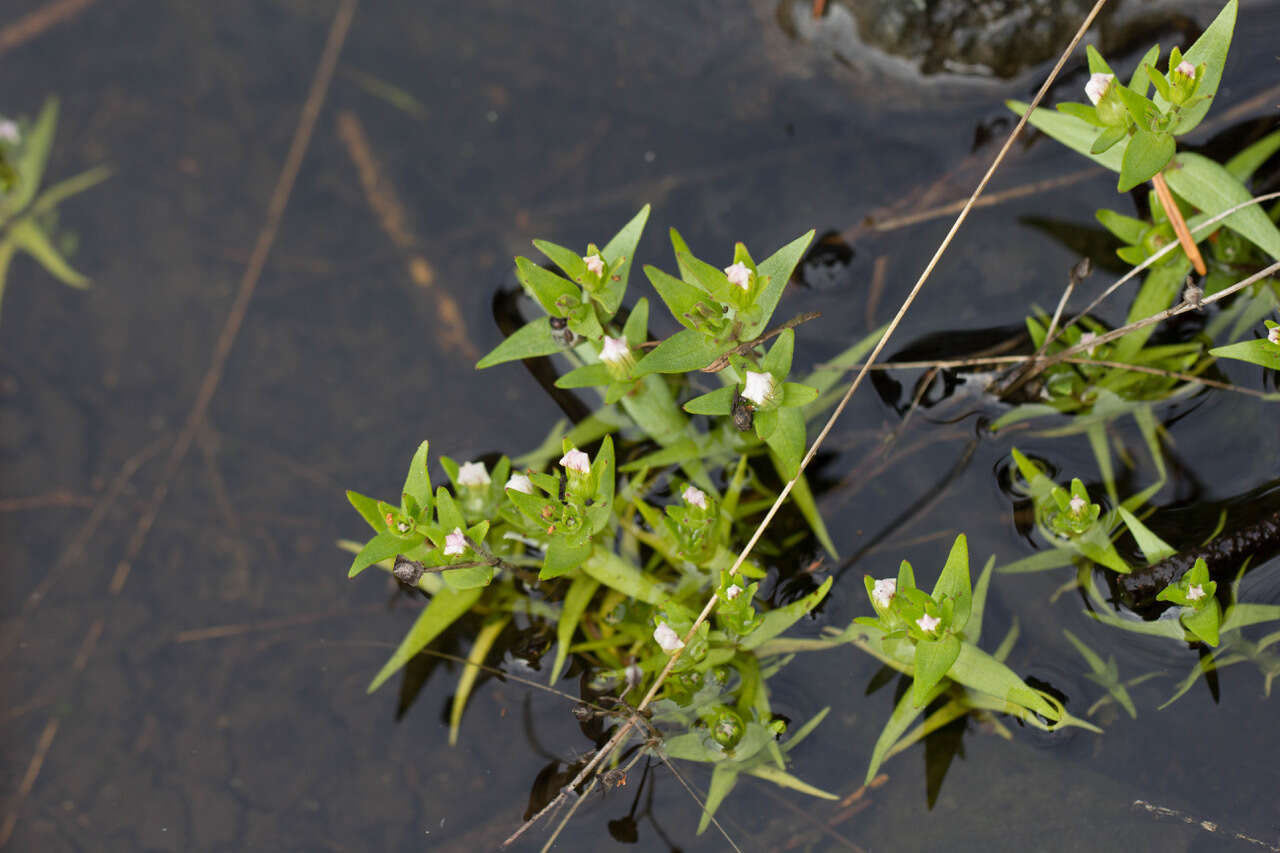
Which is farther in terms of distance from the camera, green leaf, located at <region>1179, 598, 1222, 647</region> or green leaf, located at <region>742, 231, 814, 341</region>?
green leaf, located at <region>1179, 598, 1222, 647</region>

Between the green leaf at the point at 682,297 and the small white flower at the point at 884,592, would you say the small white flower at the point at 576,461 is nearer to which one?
the green leaf at the point at 682,297

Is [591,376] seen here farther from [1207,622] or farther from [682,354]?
[1207,622]

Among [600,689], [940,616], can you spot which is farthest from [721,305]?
[600,689]

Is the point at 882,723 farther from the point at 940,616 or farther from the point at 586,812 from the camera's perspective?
the point at 586,812

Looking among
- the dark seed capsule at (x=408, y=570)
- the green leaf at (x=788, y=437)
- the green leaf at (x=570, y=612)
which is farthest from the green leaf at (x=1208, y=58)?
the dark seed capsule at (x=408, y=570)

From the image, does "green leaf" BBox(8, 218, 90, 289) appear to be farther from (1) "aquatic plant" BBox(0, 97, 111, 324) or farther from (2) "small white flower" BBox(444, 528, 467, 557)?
(2) "small white flower" BBox(444, 528, 467, 557)

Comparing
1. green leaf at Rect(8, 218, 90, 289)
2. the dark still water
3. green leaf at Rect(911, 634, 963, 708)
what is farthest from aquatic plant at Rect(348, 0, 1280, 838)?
green leaf at Rect(8, 218, 90, 289)

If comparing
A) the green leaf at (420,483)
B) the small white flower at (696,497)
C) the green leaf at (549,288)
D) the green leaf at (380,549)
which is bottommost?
the green leaf at (380,549)
